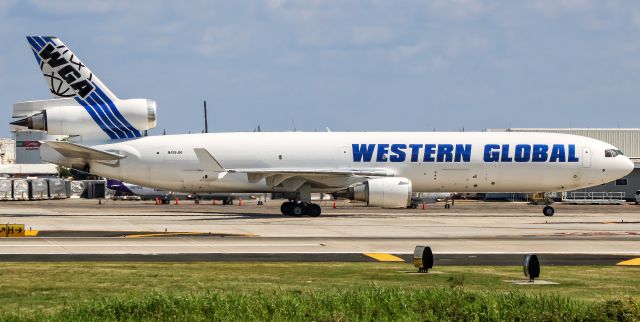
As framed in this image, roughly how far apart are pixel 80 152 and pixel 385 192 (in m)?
17.2

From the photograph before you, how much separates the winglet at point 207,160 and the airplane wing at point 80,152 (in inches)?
211

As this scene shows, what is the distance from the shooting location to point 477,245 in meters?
33.1

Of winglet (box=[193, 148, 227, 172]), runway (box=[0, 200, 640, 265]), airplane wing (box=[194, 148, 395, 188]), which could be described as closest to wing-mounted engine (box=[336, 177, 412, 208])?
airplane wing (box=[194, 148, 395, 188])

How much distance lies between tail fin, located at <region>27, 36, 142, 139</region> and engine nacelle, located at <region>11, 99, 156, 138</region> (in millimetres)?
57

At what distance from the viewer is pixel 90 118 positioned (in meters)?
55.9

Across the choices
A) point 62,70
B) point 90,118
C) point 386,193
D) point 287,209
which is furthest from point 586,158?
point 62,70

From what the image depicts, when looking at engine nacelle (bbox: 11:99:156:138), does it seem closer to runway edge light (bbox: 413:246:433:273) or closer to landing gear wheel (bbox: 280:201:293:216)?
landing gear wheel (bbox: 280:201:293:216)

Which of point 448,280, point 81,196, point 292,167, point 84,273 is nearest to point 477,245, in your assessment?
point 448,280

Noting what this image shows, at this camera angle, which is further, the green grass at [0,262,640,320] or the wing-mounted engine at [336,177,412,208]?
the wing-mounted engine at [336,177,412,208]

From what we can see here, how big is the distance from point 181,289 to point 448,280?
5857 mm

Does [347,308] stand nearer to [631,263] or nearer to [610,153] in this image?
[631,263]

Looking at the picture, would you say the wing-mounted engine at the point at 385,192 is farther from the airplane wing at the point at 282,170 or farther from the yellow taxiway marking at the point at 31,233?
the yellow taxiway marking at the point at 31,233

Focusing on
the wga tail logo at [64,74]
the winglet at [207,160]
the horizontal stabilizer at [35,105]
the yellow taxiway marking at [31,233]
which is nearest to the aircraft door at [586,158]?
the winglet at [207,160]

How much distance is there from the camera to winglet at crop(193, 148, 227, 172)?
5350 centimetres
